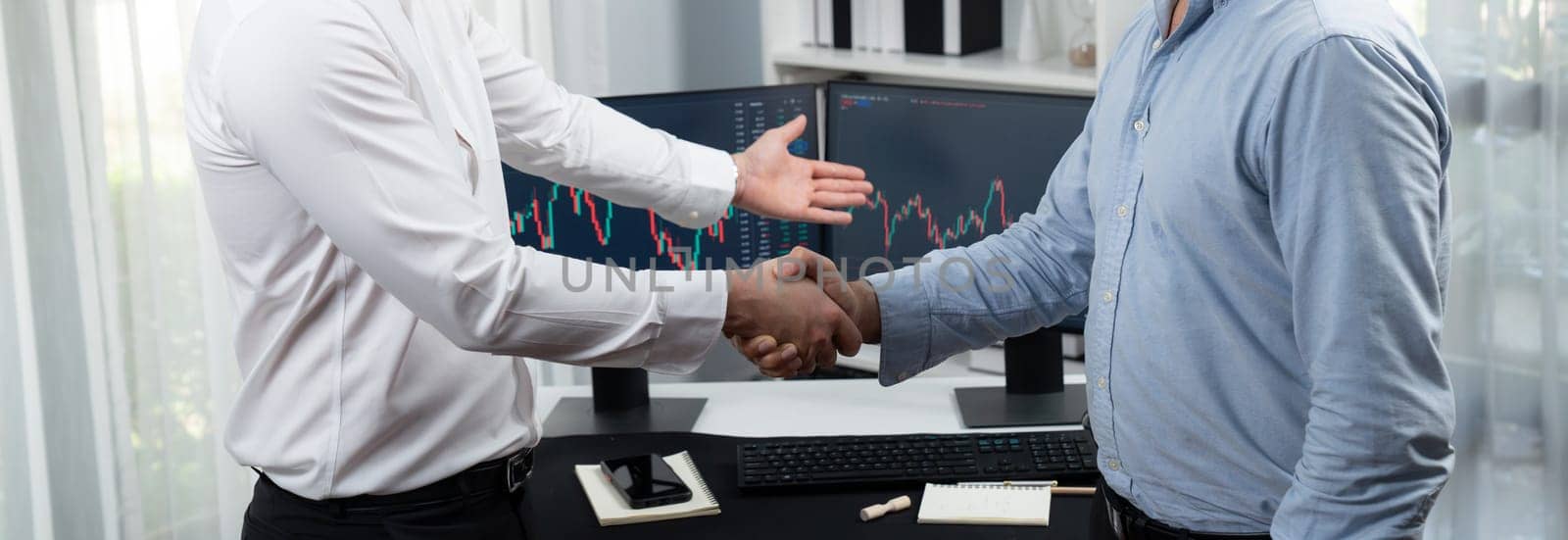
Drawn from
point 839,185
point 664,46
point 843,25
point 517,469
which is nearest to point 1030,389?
point 839,185

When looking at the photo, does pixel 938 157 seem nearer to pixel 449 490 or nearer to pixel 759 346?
pixel 759 346

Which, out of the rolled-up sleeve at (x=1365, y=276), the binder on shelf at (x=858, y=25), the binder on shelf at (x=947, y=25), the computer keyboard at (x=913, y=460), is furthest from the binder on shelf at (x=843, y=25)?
the rolled-up sleeve at (x=1365, y=276)

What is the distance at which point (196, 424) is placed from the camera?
6.91 ft

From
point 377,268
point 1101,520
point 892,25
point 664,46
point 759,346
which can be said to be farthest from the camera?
point 664,46

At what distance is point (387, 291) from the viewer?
4.24 ft

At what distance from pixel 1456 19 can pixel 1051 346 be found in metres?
0.74

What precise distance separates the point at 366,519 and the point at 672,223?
0.75 meters

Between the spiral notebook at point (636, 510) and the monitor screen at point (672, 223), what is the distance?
39cm

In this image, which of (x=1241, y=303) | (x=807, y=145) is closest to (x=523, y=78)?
(x=807, y=145)

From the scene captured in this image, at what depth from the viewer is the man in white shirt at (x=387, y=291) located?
120cm

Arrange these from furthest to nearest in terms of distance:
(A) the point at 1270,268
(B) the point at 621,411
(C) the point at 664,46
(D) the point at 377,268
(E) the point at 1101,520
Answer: (C) the point at 664,46
(B) the point at 621,411
(E) the point at 1101,520
(D) the point at 377,268
(A) the point at 1270,268

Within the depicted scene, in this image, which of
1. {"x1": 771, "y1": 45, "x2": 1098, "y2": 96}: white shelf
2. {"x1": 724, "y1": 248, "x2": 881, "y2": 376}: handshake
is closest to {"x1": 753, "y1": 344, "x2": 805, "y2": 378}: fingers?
{"x1": 724, "y1": 248, "x2": 881, "y2": 376}: handshake

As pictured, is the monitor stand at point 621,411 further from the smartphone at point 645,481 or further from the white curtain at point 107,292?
the white curtain at point 107,292

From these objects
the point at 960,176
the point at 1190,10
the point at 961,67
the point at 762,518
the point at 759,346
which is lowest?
the point at 762,518
